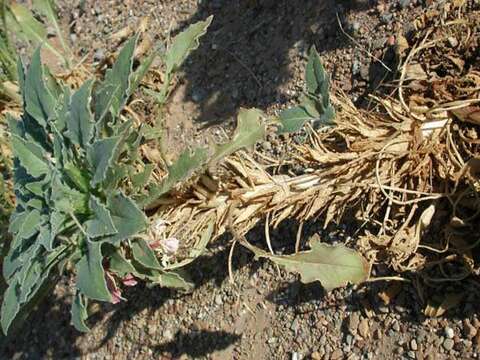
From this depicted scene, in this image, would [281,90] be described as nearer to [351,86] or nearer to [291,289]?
[351,86]

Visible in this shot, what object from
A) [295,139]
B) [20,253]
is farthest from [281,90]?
[20,253]

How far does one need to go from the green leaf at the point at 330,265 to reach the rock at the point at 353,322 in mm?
253

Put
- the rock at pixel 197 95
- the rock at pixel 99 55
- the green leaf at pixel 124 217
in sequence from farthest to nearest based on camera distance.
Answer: the rock at pixel 99 55 < the rock at pixel 197 95 < the green leaf at pixel 124 217

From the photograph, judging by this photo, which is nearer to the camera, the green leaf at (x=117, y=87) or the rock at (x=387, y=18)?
the green leaf at (x=117, y=87)

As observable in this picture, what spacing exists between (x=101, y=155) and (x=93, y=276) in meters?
0.26

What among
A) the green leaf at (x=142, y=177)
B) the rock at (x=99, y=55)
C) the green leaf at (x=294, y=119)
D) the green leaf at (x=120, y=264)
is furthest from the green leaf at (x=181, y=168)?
the rock at (x=99, y=55)

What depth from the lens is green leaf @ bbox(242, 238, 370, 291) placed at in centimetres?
162

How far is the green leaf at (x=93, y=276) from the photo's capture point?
5.19ft

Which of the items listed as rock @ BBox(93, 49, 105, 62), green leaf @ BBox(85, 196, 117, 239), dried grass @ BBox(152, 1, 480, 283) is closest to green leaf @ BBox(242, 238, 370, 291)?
dried grass @ BBox(152, 1, 480, 283)

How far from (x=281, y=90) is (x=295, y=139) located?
6.7 inches

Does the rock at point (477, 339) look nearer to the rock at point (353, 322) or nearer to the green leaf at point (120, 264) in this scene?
the rock at point (353, 322)

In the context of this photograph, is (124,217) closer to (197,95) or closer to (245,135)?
(245,135)

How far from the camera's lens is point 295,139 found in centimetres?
212

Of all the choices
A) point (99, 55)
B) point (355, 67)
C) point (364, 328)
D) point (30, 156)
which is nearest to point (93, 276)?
point (30, 156)
